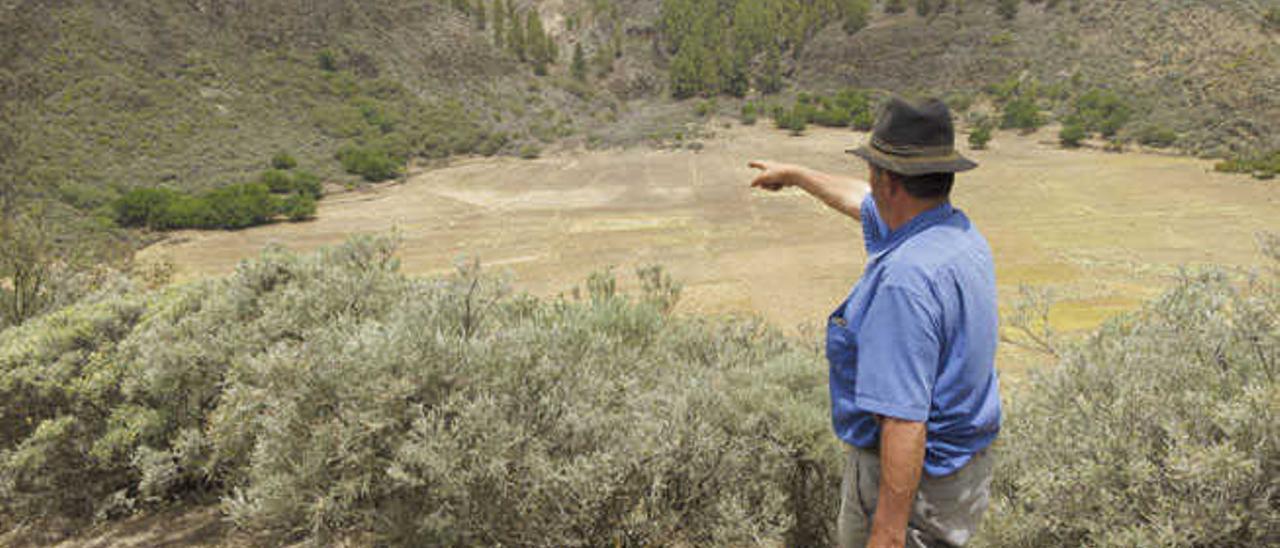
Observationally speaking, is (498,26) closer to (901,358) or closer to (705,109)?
(705,109)

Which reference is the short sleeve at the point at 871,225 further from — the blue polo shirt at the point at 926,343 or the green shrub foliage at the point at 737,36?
the green shrub foliage at the point at 737,36

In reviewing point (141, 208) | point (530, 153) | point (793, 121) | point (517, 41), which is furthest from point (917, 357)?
point (517, 41)

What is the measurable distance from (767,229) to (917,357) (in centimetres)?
1284

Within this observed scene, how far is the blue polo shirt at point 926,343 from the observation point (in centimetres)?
156

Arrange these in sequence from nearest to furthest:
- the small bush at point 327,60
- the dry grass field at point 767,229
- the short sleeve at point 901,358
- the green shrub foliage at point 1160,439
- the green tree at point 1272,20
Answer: the short sleeve at point 901,358
the green shrub foliage at point 1160,439
the dry grass field at point 767,229
the green tree at point 1272,20
the small bush at point 327,60

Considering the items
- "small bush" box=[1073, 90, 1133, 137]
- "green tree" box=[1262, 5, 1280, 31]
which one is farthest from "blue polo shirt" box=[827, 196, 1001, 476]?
"green tree" box=[1262, 5, 1280, 31]

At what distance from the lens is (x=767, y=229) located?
14.2m

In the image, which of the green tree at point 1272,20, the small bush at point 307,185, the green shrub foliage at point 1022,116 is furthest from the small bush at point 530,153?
the green tree at point 1272,20

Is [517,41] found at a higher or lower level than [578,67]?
higher

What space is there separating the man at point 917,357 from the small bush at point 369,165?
24.6 meters

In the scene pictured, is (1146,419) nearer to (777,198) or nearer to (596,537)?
(596,537)

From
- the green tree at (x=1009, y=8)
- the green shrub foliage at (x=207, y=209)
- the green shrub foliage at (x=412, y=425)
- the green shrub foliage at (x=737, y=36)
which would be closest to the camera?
the green shrub foliage at (x=412, y=425)

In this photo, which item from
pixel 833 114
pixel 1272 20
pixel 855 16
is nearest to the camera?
pixel 1272 20

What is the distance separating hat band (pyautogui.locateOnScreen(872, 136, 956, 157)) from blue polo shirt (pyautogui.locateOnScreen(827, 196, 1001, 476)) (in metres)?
0.15
